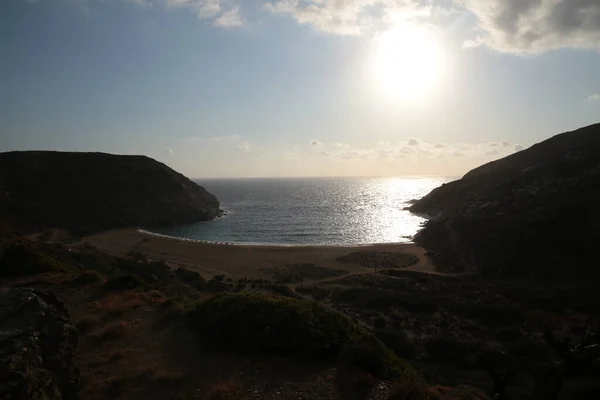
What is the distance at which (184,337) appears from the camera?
14.0 meters

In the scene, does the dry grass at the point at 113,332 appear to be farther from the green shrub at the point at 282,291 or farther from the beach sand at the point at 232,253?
the beach sand at the point at 232,253

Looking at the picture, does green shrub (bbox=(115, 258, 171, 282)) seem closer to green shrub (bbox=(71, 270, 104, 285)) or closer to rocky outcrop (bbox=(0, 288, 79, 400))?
green shrub (bbox=(71, 270, 104, 285))

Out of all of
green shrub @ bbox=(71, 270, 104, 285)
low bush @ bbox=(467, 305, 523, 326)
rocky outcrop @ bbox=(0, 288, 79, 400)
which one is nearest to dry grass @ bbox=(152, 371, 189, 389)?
rocky outcrop @ bbox=(0, 288, 79, 400)

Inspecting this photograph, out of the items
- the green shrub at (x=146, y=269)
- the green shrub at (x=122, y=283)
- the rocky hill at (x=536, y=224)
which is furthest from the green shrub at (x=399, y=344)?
the rocky hill at (x=536, y=224)

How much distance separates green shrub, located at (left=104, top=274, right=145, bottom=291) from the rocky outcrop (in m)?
11.5

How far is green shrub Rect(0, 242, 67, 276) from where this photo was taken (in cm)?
2233

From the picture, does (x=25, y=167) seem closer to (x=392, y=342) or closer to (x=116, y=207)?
(x=116, y=207)

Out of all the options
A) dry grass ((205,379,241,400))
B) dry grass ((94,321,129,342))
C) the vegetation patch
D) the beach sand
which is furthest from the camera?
the beach sand

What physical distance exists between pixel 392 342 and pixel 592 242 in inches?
1471

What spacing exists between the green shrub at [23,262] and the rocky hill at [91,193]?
55.7 metres

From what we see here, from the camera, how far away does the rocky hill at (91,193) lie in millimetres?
79062

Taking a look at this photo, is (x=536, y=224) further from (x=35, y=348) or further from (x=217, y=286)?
(x=35, y=348)

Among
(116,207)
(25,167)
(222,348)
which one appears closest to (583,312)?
(222,348)

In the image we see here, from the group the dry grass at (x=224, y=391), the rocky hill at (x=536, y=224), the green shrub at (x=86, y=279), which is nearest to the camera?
the dry grass at (x=224, y=391)
